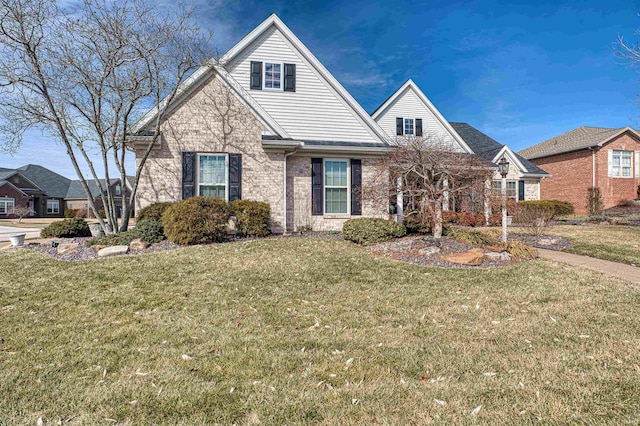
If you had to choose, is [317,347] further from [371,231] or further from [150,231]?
[150,231]

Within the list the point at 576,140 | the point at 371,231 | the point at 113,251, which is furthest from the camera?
the point at 576,140

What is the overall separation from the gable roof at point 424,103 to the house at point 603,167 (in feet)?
36.0

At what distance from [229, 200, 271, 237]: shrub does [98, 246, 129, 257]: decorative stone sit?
3.09 meters

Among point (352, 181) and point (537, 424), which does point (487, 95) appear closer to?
point (352, 181)

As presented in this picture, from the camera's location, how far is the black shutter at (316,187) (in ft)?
40.1

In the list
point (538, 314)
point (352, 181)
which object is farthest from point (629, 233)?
point (538, 314)

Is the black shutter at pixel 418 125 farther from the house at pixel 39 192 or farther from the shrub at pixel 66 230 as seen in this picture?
the house at pixel 39 192

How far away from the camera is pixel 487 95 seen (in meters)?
19.3

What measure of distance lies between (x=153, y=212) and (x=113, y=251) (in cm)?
216

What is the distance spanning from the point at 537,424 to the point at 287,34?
46.6 ft

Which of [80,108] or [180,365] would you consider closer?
[180,365]

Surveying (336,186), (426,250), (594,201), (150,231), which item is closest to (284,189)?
(336,186)

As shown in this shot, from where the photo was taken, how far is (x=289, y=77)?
13.1 m

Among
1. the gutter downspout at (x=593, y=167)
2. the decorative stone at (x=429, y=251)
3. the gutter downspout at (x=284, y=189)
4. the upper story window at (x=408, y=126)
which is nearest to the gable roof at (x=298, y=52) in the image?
the gutter downspout at (x=284, y=189)
